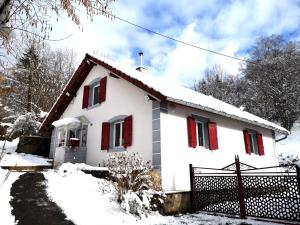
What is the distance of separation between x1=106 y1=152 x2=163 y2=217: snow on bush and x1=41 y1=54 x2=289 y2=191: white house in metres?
1.85

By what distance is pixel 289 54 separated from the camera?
2906 centimetres

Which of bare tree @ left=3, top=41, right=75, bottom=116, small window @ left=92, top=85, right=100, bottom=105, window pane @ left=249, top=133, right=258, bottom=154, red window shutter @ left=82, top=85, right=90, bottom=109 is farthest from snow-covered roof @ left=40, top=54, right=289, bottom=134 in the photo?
bare tree @ left=3, top=41, right=75, bottom=116

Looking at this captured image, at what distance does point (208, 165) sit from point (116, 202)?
5.21 m

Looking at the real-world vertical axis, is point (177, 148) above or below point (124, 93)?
below

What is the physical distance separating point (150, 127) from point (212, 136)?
Answer: 3.13 m

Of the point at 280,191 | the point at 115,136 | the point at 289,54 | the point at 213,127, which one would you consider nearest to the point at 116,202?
the point at 280,191

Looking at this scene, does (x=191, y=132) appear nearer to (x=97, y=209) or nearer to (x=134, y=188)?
(x=134, y=188)

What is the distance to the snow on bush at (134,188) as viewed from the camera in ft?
22.8

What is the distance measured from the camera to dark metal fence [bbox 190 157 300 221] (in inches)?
262

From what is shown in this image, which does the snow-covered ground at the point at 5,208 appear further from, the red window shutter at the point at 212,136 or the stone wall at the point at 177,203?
the red window shutter at the point at 212,136

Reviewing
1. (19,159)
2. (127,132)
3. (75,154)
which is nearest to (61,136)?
(75,154)

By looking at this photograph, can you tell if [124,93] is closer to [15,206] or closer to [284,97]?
[15,206]

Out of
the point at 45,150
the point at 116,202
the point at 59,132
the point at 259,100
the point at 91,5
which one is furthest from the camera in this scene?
the point at 259,100

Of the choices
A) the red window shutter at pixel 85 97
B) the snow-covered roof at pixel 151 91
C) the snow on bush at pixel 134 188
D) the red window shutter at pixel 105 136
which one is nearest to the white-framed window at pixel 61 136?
the red window shutter at pixel 85 97
